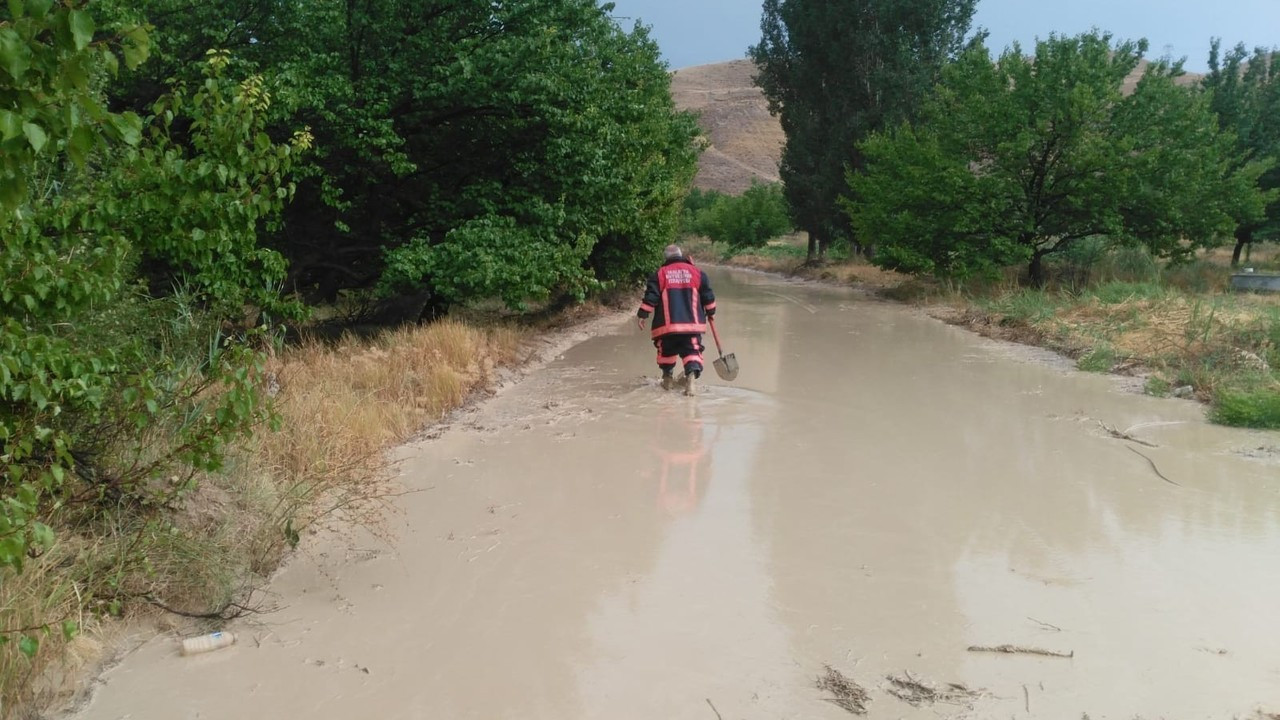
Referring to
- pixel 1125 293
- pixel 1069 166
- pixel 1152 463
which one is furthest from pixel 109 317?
pixel 1069 166

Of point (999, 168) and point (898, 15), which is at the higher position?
point (898, 15)

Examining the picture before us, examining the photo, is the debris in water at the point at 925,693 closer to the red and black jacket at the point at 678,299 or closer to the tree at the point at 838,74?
the red and black jacket at the point at 678,299

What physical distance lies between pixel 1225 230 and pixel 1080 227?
10.2 ft

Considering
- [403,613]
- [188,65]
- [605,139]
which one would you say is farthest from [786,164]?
[403,613]

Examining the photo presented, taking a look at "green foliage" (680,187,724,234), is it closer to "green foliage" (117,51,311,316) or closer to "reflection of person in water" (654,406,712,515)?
"reflection of person in water" (654,406,712,515)

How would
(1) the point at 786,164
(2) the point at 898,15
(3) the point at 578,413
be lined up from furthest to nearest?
(1) the point at 786,164
(2) the point at 898,15
(3) the point at 578,413

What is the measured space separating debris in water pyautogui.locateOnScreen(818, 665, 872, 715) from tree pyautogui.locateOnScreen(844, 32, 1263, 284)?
61.3ft

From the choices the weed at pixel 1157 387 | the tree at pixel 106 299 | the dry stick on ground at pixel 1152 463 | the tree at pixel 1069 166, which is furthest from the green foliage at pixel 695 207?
the tree at pixel 106 299

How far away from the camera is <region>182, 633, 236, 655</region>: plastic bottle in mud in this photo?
4430mm

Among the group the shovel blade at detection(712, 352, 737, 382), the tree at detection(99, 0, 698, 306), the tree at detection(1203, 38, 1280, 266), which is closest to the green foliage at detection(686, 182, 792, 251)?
the tree at detection(1203, 38, 1280, 266)

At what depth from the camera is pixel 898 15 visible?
32219 millimetres

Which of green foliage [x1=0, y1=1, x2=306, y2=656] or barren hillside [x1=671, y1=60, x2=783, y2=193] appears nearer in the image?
green foliage [x1=0, y1=1, x2=306, y2=656]

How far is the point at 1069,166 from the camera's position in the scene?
69.3 feet

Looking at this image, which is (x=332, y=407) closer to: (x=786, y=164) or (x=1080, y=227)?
(x=1080, y=227)
